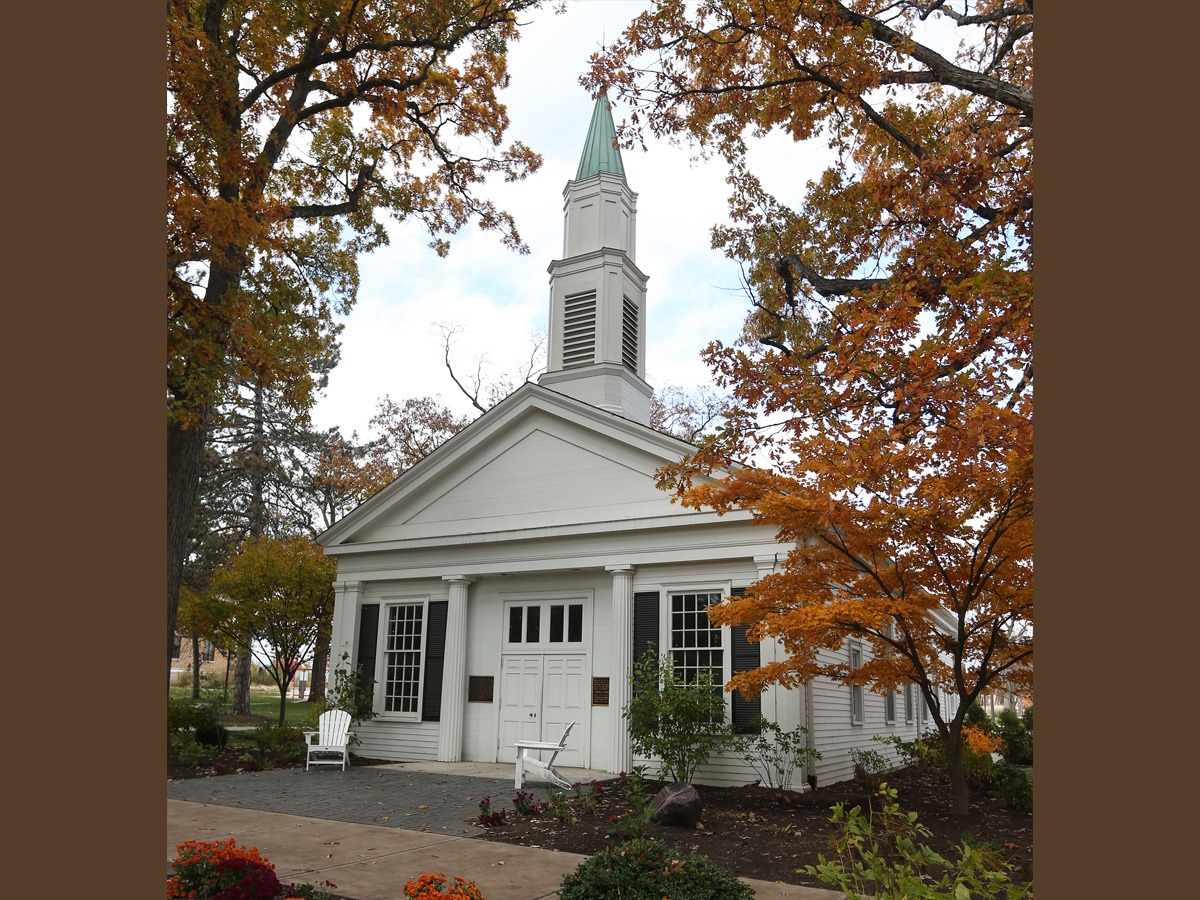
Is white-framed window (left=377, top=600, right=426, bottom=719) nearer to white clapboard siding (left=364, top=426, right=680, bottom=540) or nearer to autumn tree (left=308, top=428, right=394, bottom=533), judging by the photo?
white clapboard siding (left=364, top=426, right=680, bottom=540)

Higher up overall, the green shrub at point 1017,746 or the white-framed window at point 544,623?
the white-framed window at point 544,623

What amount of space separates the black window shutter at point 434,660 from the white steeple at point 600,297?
5.05 metres

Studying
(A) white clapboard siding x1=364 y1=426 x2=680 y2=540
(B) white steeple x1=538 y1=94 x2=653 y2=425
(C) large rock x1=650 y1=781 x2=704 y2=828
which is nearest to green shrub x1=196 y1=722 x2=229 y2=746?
(A) white clapboard siding x1=364 y1=426 x2=680 y2=540

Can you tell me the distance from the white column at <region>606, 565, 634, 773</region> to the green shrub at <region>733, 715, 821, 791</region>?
1.95 m

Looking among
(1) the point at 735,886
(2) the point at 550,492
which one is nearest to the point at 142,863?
(1) the point at 735,886

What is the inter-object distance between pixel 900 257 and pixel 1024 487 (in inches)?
100

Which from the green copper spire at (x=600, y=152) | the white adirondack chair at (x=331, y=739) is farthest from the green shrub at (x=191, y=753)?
the green copper spire at (x=600, y=152)

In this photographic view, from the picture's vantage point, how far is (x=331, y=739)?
15.7m

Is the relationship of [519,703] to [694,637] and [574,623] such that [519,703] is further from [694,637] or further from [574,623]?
[694,637]

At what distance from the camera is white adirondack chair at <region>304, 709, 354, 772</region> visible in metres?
15.4

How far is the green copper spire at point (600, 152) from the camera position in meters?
19.5

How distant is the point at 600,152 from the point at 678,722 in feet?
41.5

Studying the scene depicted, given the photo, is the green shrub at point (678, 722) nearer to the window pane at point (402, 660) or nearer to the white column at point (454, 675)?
the white column at point (454, 675)

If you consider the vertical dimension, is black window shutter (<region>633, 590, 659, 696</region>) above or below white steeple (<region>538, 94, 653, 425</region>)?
below
